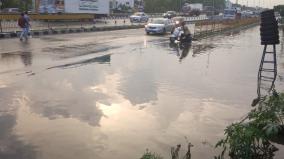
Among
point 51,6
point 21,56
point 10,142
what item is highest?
point 51,6

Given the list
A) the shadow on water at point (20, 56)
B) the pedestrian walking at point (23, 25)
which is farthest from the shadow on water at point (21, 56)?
the pedestrian walking at point (23, 25)

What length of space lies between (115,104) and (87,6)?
44.4 metres

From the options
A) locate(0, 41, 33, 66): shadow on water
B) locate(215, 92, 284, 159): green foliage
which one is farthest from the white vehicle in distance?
locate(215, 92, 284, 159): green foliage

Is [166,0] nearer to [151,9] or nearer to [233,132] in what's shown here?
[151,9]

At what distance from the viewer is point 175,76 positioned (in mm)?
13695

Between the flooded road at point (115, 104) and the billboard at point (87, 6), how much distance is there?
106 feet

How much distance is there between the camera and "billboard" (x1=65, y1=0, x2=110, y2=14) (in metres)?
48.9

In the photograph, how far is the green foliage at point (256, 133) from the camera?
5.35 m

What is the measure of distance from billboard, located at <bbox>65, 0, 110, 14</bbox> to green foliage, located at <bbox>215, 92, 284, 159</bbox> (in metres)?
44.4

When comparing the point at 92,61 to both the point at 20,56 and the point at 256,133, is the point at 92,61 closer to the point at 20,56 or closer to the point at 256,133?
the point at 20,56

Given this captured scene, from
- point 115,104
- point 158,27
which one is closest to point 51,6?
point 158,27

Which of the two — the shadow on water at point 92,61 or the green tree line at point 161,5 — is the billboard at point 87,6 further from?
the green tree line at point 161,5

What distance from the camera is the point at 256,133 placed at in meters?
5.41

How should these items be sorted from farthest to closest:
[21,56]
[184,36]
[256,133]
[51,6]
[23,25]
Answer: [51,6]
[184,36]
[23,25]
[21,56]
[256,133]
